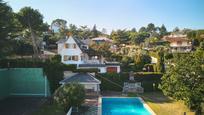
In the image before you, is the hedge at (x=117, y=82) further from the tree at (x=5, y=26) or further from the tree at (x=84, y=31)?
the tree at (x=84, y=31)

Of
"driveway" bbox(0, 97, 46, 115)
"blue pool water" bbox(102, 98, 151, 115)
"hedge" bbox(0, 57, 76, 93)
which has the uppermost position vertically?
"hedge" bbox(0, 57, 76, 93)

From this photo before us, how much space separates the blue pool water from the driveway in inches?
260

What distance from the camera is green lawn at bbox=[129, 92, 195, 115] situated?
21.0 meters

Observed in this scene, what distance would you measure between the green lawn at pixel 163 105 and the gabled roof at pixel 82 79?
6002 mm

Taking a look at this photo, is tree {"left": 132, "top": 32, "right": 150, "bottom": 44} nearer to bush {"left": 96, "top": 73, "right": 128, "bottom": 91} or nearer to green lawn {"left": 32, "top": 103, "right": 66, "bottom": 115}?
bush {"left": 96, "top": 73, "right": 128, "bottom": 91}

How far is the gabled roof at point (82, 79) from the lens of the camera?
29.4 metres

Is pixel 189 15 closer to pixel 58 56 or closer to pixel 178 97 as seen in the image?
pixel 178 97

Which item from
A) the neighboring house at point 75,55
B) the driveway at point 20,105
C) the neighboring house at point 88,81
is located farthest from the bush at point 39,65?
the neighboring house at point 75,55

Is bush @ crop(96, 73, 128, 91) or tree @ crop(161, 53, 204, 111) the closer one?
tree @ crop(161, 53, 204, 111)

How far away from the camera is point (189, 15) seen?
2675 centimetres

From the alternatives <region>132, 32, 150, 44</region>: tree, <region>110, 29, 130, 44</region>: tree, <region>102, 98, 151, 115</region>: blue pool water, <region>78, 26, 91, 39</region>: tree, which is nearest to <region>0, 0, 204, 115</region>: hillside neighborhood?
<region>102, 98, 151, 115</region>: blue pool water

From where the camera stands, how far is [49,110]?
844 inches

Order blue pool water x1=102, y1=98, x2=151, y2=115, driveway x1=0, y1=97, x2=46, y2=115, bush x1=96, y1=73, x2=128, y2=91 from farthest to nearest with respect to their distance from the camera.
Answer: bush x1=96, y1=73, x2=128, y2=91 < blue pool water x1=102, y1=98, x2=151, y2=115 < driveway x1=0, y1=97, x2=46, y2=115

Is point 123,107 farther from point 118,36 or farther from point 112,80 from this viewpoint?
point 118,36
